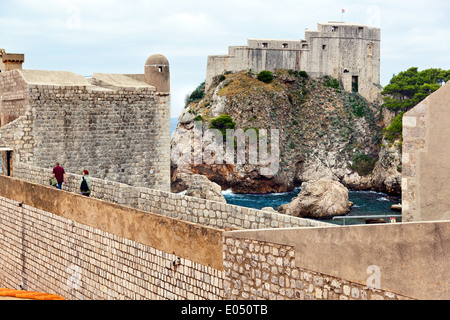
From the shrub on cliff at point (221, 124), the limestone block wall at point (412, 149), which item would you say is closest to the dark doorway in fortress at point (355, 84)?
the shrub on cliff at point (221, 124)

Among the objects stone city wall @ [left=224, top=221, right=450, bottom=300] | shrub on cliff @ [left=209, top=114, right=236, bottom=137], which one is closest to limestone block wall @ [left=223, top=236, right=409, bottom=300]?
stone city wall @ [left=224, top=221, right=450, bottom=300]

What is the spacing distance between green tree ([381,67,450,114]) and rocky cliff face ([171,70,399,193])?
5.43 metres

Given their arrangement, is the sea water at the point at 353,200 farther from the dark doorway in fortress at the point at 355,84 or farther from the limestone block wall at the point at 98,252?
the limestone block wall at the point at 98,252

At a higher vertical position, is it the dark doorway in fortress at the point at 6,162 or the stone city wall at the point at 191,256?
the dark doorway in fortress at the point at 6,162

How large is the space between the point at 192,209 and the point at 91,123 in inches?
306

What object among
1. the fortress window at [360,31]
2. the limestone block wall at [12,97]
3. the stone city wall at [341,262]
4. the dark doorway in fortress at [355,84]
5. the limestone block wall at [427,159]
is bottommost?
the stone city wall at [341,262]

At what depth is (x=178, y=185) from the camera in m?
63.6

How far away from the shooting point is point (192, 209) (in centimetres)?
862

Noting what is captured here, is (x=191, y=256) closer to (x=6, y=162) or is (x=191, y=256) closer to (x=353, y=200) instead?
(x=6, y=162)

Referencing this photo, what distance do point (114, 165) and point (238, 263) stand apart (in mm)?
9515

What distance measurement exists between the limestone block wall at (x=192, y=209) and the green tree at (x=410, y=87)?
55.5 meters

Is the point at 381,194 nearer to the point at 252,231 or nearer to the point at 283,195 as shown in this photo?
the point at 283,195

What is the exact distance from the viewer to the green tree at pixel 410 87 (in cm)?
6259
